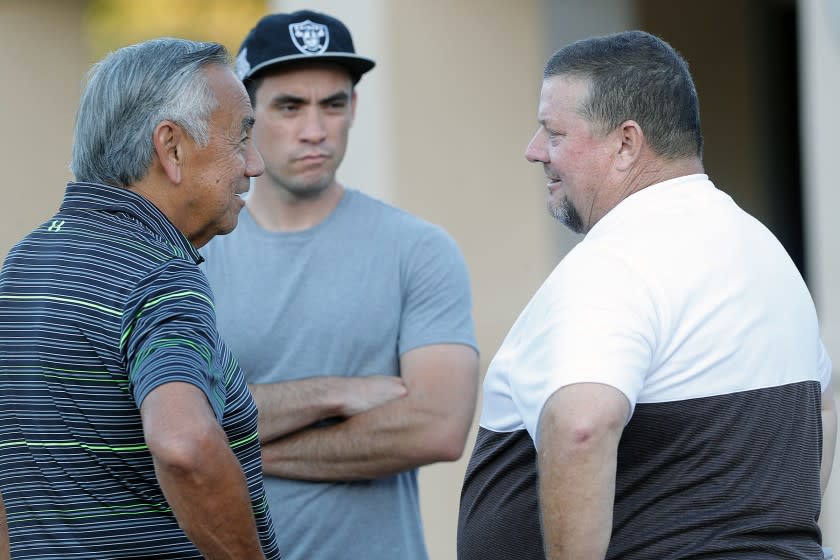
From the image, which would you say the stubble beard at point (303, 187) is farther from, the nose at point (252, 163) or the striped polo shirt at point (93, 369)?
the striped polo shirt at point (93, 369)

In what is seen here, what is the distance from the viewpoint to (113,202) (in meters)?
2.21

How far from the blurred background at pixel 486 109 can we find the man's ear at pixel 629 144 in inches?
80.8

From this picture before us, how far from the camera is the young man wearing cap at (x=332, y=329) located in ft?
10.5

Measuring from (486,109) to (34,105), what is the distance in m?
3.15

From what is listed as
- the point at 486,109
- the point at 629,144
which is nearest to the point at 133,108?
the point at 629,144

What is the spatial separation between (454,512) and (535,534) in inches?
113

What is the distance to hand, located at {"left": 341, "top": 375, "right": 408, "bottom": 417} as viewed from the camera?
3.24 m

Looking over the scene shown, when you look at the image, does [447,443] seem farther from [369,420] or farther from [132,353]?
[132,353]

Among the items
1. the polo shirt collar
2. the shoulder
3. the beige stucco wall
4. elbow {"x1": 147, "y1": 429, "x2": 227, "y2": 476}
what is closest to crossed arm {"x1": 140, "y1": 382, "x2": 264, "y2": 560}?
elbow {"x1": 147, "y1": 429, "x2": 227, "y2": 476}

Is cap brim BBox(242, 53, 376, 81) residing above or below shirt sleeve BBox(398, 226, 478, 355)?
above

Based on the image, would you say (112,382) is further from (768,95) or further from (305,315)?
(768,95)

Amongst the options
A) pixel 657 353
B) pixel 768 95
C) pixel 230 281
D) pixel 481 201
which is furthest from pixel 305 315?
pixel 768 95

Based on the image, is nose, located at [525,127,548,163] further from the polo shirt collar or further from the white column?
the white column

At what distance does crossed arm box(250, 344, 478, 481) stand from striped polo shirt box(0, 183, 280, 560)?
3.30ft
